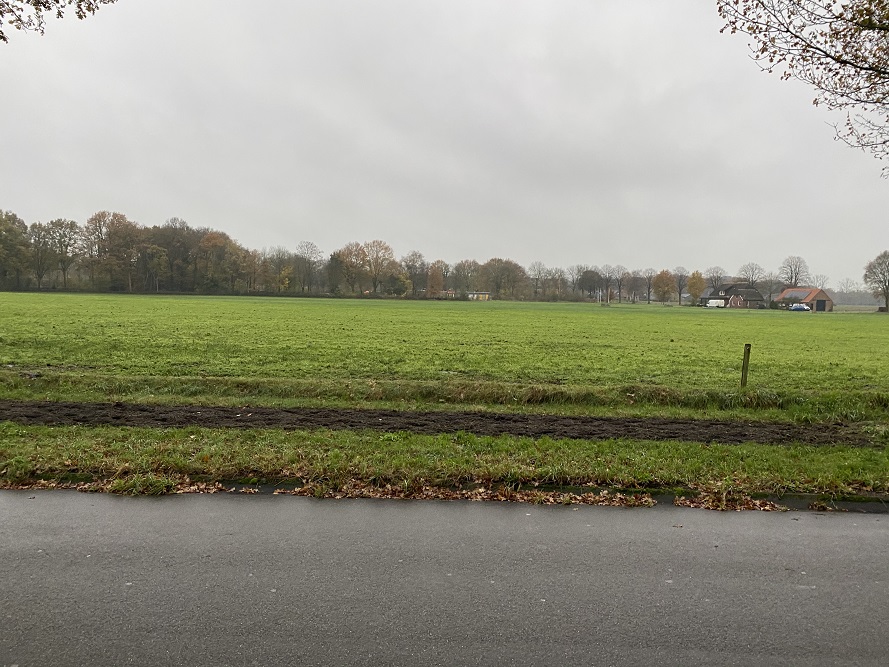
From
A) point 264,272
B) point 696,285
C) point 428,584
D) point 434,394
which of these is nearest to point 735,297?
point 696,285

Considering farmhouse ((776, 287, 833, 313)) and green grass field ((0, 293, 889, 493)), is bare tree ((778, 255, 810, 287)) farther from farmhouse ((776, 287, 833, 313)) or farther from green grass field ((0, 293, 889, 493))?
green grass field ((0, 293, 889, 493))

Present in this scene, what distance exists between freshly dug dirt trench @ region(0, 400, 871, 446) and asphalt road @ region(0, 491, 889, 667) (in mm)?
3445

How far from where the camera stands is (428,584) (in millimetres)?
4355

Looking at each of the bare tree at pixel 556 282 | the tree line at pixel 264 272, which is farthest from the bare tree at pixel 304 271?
the bare tree at pixel 556 282

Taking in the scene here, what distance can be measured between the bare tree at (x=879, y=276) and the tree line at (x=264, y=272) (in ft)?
5.11

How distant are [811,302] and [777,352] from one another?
141m

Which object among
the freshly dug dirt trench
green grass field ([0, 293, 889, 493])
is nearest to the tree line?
green grass field ([0, 293, 889, 493])

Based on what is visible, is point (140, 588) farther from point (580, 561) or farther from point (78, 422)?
point (78, 422)

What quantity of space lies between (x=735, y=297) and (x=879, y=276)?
36.3 meters

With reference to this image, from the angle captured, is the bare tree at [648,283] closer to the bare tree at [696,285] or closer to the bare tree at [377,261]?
the bare tree at [696,285]

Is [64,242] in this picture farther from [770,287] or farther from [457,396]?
[770,287]

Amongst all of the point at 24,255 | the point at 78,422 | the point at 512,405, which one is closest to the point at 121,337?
the point at 78,422

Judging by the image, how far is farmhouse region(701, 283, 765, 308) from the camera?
14288 cm

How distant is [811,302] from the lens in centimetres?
13912
